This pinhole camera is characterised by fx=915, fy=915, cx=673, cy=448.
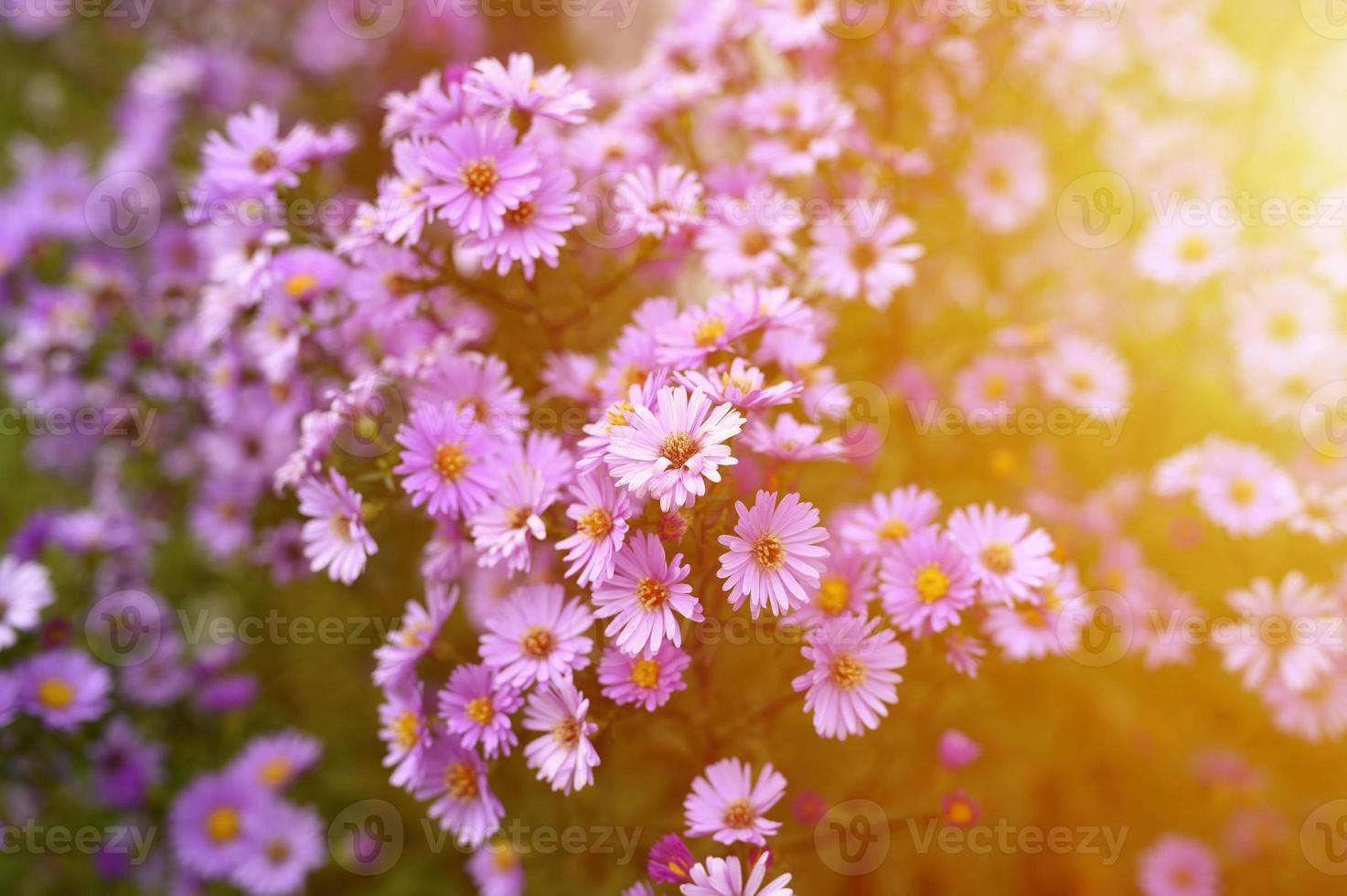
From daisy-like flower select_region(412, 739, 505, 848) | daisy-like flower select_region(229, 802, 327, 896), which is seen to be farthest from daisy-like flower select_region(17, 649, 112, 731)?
daisy-like flower select_region(412, 739, 505, 848)

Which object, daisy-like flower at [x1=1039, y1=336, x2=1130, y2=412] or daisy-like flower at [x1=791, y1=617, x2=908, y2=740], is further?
daisy-like flower at [x1=1039, y1=336, x2=1130, y2=412]

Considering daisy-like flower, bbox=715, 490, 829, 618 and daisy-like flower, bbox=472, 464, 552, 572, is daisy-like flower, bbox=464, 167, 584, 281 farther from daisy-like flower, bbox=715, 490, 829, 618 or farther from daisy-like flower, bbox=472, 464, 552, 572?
daisy-like flower, bbox=715, 490, 829, 618

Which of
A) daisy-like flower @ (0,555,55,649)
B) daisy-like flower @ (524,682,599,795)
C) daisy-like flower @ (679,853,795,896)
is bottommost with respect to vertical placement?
daisy-like flower @ (679,853,795,896)

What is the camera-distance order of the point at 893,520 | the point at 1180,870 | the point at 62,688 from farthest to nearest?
1. the point at 1180,870
2. the point at 62,688
3. the point at 893,520

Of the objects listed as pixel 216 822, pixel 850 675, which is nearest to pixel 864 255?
pixel 850 675

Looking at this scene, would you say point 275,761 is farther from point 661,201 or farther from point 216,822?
point 661,201

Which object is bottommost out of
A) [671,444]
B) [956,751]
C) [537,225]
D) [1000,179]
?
[956,751]

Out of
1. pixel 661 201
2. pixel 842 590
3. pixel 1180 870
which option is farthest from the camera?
pixel 1180 870
